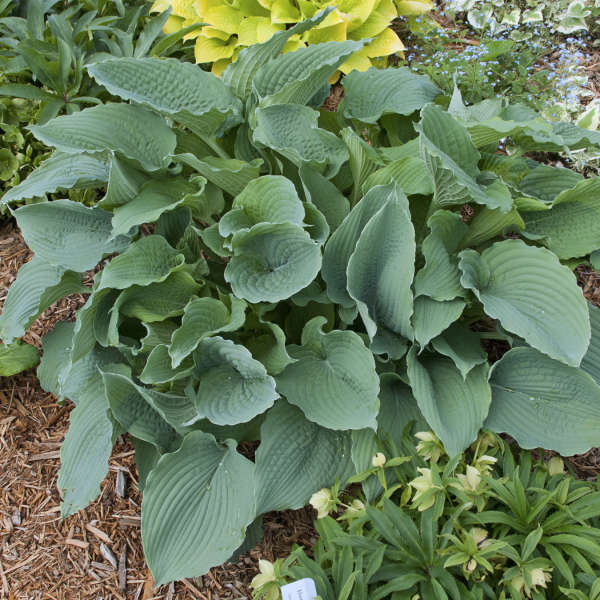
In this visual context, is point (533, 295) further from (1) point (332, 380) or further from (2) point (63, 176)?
(2) point (63, 176)

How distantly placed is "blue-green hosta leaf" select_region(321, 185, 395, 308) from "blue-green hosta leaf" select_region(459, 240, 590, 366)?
1.09 feet

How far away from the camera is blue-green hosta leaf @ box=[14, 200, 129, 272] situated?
2.27 meters

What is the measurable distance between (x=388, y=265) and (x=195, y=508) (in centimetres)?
99

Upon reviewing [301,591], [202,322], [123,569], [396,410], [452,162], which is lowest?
[123,569]

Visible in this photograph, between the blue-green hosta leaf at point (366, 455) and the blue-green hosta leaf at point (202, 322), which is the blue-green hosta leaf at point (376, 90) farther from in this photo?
the blue-green hosta leaf at point (366, 455)

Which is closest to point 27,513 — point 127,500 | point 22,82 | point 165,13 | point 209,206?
point 127,500

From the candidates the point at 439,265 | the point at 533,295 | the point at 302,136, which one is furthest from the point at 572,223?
the point at 302,136

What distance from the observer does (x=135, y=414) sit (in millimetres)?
2049

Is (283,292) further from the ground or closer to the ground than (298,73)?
closer to the ground

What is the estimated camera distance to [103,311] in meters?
2.21

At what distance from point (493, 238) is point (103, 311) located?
1.52 m

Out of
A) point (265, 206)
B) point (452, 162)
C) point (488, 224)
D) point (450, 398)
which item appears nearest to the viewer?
point (452, 162)

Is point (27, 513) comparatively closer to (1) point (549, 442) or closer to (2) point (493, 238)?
(1) point (549, 442)

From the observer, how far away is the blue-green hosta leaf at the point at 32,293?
7.47 ft
